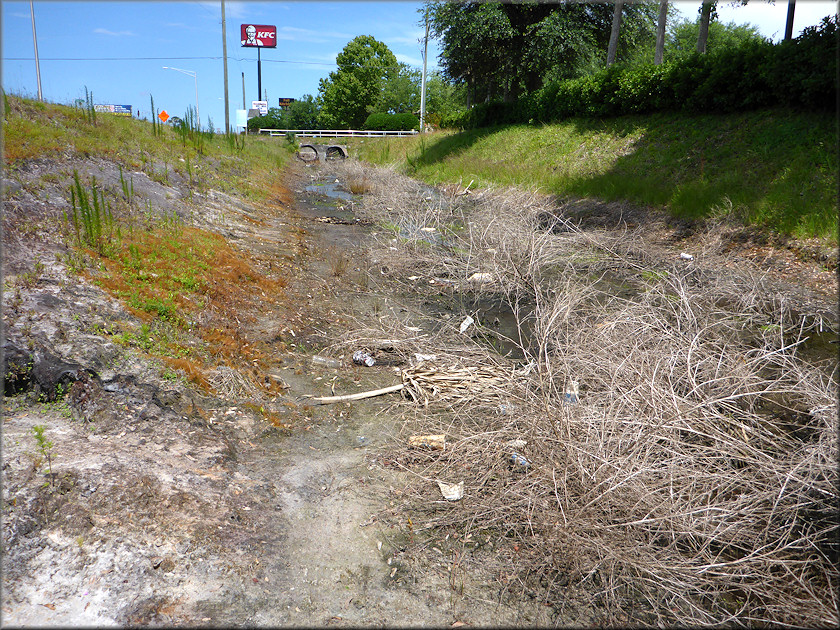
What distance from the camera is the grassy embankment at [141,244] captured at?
17.2 feet

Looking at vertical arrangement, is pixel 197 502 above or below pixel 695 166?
below

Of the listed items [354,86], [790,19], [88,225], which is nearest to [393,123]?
[354,86]

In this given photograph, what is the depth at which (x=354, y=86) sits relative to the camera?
186 ft

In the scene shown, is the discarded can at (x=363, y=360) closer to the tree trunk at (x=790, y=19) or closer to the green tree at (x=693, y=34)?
the tree trunk at (x=790, y=19)

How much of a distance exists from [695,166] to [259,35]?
5816 cm

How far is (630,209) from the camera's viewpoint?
12172mm

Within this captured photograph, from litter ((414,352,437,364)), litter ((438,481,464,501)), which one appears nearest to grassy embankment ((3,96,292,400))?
litter ((414,352,437,364))

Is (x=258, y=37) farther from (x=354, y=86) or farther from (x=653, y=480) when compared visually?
(x=653, y=480)

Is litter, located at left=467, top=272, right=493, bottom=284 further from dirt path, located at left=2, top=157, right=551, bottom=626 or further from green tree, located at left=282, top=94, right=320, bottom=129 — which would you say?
green tree, located at left=282, top=94, right=320, bottom=129

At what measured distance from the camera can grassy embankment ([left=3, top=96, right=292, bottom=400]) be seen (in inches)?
207

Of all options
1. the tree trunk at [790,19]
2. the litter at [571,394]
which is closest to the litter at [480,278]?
the litter at [571,394]

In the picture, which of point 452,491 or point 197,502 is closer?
point 197,502

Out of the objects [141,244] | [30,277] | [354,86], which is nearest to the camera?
[30,277]

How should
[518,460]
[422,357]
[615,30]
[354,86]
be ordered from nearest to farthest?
1. [518,460]
2. [422,357]
3. [615,30]
4. [354,86]
